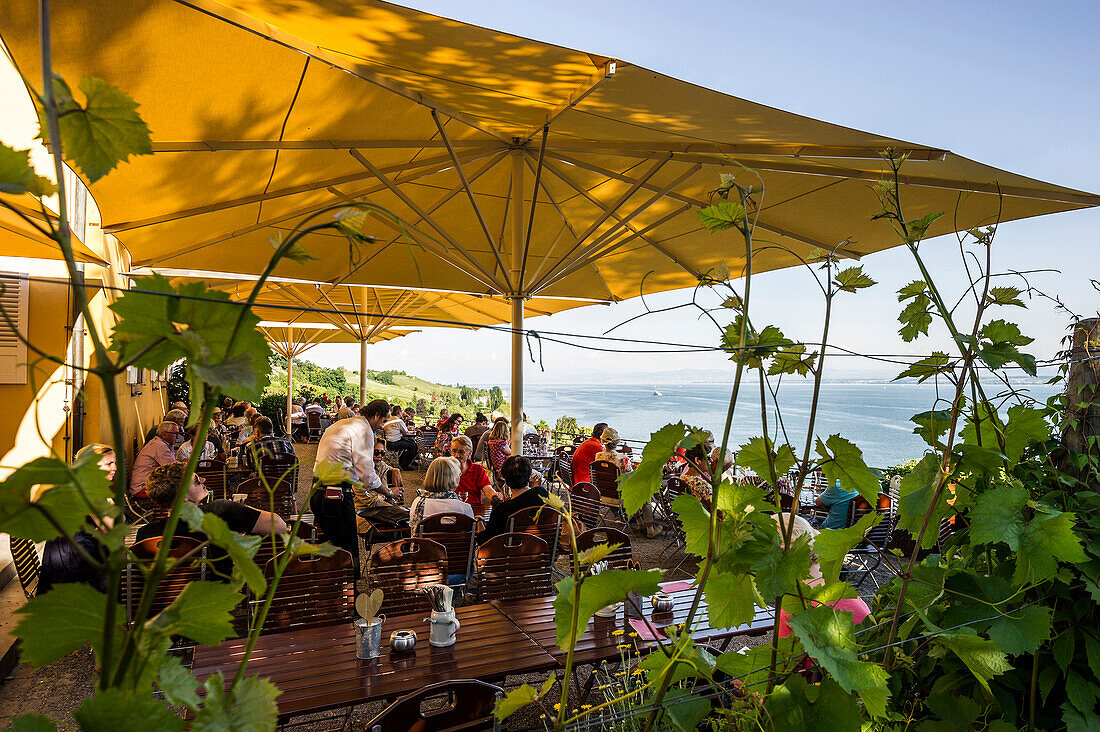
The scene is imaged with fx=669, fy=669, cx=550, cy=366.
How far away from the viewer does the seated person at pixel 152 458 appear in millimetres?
6324

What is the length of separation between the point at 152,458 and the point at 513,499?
12.1ft

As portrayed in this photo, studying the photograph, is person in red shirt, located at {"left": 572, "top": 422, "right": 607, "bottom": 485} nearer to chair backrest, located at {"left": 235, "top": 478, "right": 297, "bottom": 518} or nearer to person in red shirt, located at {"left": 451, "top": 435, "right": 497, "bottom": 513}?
person in red shirt, located at {"left": 451, "top": 435, "right": 497, "bottom": 513}

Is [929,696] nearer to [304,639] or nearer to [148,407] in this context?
[304,639]

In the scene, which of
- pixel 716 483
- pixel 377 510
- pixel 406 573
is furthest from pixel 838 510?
pixel 716 483

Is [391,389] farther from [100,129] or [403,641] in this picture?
[100,129]

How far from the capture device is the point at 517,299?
5.80m

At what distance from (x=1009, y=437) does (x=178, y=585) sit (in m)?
3.77

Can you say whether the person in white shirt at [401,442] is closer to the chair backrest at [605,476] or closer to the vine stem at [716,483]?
the chair backrest at [605,476]

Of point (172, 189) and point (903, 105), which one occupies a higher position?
point (903, 105)

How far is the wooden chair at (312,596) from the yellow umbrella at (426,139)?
2027 millimetres

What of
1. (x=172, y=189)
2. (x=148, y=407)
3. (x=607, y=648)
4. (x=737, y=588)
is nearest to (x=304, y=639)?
(x=607, y=648)

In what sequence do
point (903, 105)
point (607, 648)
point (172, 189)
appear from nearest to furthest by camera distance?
1. point (607, 648)
2. point (172, 189)
3. point (903, 105)

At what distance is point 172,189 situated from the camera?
179 inches

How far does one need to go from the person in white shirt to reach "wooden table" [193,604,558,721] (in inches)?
355
